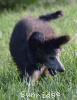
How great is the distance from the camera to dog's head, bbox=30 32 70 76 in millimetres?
5285

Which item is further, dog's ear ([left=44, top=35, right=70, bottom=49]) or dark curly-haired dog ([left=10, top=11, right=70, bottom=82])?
dark curly-haired dog ([left=10, top=11, right=70, bottom=82])

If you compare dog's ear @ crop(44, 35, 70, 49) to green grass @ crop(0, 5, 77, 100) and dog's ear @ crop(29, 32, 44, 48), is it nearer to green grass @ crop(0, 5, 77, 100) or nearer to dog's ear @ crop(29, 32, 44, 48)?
dog's ear @ crop(29, 32, 44, 48)

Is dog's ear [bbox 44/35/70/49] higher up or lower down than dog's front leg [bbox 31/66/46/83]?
higher up

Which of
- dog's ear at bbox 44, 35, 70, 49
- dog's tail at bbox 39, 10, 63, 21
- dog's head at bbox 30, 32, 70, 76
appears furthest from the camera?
dog's tail at bbox 39, 10, 63, 21

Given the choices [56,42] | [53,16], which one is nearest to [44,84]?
[56,42]

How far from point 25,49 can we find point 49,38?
1.42 feet

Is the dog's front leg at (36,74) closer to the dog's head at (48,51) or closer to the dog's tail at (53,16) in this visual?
the dog's head at (48,51)

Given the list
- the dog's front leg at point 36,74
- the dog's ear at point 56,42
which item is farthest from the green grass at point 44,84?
the dog's ear at point 56,42

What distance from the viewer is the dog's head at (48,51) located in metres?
5.29

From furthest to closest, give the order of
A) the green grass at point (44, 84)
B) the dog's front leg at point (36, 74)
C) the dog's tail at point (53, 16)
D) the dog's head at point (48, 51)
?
the dog's tail at point (53, 16) → the dog's front leg at point (36, 74) → the dog's head at point (48, 51) → the green grass at point (44, 84)

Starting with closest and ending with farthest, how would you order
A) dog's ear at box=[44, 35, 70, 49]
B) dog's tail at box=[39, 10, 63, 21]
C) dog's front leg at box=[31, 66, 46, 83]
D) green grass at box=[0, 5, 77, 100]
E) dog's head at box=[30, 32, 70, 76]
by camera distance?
1. green grass at box=[0, 5, 77, 100]
2. dog's ear at box=[44, 35, 70, 49]
3. dog's head at box=[30, 32, 70, 76]
4. dog's front leg at box=[31, 66, 46, 83]
5. dog's tail at box=[39, 10, 63, 21]

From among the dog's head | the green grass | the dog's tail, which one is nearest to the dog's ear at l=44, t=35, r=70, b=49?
the dog's head

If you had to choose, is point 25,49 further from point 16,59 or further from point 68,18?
point 68,18

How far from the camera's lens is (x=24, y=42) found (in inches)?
227
